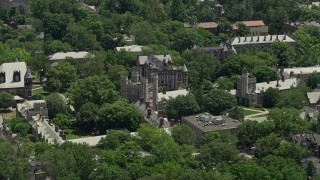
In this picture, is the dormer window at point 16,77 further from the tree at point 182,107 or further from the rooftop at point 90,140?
the rooftop at point 90,140

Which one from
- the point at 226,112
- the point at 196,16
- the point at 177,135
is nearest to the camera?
the point at 177,135

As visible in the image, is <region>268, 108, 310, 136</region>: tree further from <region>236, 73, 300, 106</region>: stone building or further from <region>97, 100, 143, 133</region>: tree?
<region>236, 73, 300, 106</region>: stone building

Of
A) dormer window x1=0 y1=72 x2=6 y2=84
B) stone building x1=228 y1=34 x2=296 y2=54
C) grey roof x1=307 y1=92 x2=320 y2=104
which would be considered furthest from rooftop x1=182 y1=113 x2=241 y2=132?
stone building x1=228 y1=34 x2=296 y2=54

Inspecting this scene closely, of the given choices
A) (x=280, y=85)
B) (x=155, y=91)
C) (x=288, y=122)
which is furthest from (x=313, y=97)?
(x=155, y=91)

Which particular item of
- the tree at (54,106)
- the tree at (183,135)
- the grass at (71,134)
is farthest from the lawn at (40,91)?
the tree at (183,135)

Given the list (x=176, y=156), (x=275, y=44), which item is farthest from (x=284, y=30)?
(x=176, y=156)

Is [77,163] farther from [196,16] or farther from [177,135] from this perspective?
[196,16]

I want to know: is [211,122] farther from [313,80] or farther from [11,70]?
[11,70]
